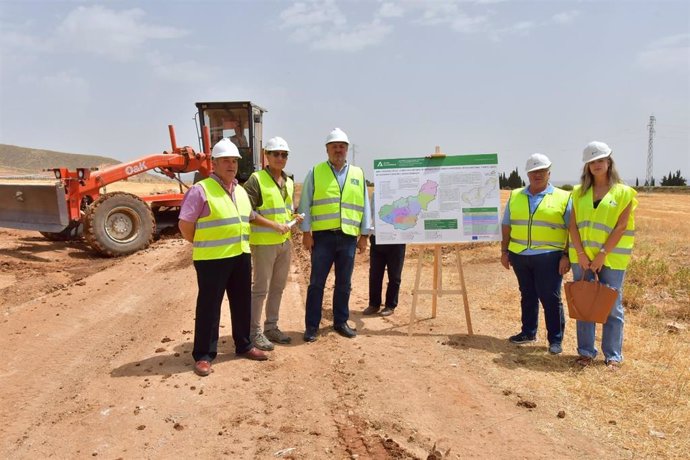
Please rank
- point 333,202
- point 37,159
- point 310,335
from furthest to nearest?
point 37,159 → point 310,335 → point 333,202

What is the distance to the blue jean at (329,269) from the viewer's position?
209 inches

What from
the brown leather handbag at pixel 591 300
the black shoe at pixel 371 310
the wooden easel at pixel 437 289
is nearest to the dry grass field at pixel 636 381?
the brown leather handbag at pixel 591 300

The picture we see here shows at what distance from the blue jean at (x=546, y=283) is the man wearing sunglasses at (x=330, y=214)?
5.42 ft

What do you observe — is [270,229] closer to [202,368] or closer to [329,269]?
[329,269]

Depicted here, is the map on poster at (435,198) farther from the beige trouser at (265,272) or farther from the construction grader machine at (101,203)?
the construction grader machine at (101,203)

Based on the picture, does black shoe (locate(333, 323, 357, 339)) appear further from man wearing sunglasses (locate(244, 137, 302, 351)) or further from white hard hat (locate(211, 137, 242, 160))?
white hard hat (locate(211, 137, 242, 160))

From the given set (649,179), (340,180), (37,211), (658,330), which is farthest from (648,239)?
(649,179)

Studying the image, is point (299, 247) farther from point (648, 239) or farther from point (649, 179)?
point (649, 179)

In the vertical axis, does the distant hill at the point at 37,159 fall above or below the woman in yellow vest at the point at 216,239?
above

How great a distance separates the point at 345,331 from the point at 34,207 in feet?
25.7

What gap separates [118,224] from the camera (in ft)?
34.1

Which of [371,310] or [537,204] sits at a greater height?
[537,204]

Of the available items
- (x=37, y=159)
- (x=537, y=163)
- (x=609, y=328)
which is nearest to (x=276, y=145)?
(x=537, y=163)

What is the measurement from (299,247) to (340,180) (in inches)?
254
